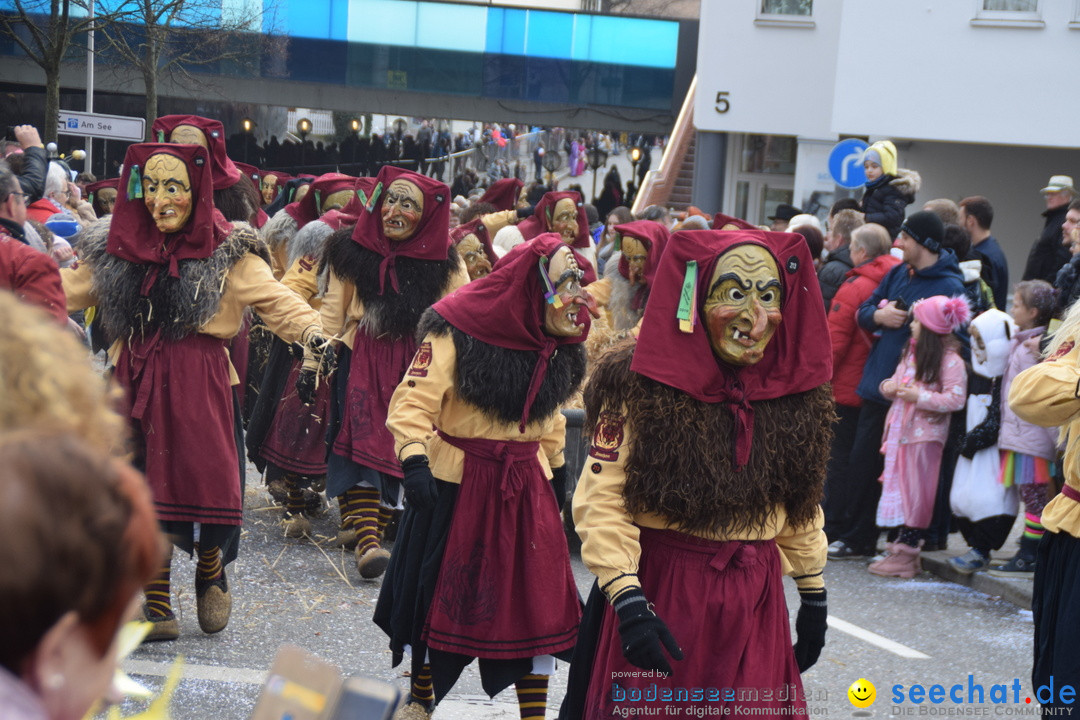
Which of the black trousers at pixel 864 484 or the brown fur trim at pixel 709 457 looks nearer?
the brown fur trim at pixel 709 457

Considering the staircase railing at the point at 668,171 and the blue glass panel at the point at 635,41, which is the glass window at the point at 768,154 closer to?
the staircase railing at the point at 668,171

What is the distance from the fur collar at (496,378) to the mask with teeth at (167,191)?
1.41m

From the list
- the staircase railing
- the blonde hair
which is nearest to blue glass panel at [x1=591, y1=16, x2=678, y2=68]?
the staircase railing

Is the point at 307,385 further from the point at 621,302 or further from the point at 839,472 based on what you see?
the point at 839,472

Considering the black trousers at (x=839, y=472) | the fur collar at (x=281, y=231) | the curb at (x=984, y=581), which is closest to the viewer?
the curb at (x=984, y=581)

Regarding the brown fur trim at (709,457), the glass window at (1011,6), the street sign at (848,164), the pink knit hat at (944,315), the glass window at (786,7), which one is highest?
the glass window at (786,7)

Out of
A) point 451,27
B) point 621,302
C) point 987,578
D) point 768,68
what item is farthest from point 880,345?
point 451,27

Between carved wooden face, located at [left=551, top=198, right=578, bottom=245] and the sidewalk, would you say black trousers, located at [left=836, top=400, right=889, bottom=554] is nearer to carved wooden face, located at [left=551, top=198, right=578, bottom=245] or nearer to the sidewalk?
the sidewalk

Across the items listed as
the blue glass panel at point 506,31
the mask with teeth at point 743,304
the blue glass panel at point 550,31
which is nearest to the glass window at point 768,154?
the blue glass panel at point 550,31

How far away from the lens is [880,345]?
7.52 metres

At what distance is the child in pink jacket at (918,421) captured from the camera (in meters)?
7.07

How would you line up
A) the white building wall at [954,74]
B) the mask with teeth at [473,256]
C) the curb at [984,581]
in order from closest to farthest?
the curb at [984,581] < the mask with teeth at [473,256] < the white building wall at [954,74]

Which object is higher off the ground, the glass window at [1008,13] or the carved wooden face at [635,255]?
the glass window at [1008,13]

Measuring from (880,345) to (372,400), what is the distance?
3197 millimetres
